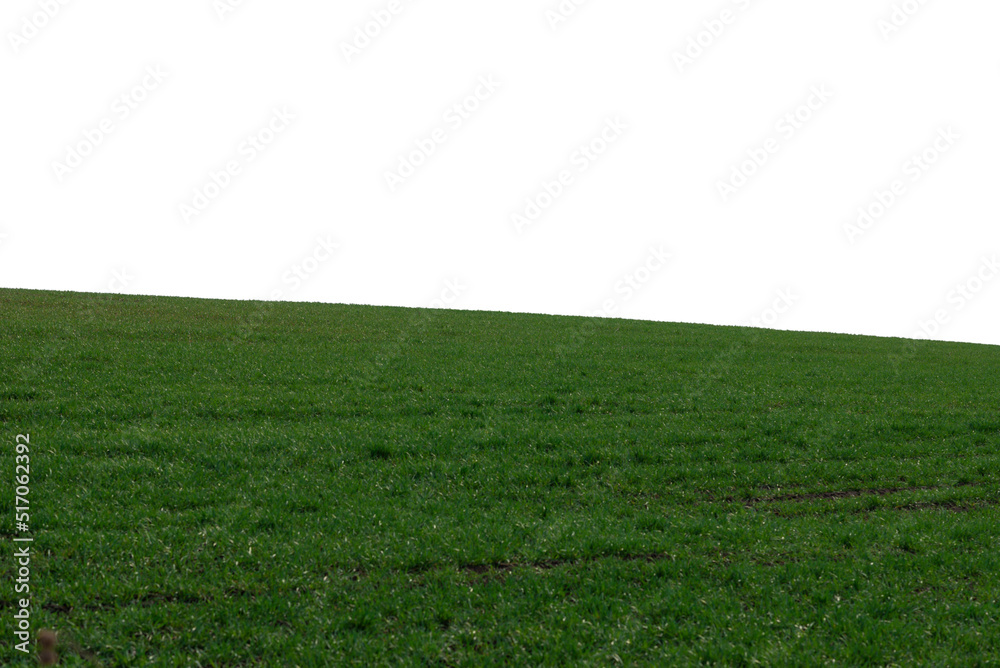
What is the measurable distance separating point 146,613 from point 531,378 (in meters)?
15.5

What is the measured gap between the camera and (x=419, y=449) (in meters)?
15.2

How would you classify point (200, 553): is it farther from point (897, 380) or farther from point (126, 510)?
point (897, 380)

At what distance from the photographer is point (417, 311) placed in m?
41.5

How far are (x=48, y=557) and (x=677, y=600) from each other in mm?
8756

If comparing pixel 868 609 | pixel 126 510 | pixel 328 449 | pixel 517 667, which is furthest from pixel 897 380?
pixel 126 510

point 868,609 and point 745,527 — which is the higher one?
point 745,527

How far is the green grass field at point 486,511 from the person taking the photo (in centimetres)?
843

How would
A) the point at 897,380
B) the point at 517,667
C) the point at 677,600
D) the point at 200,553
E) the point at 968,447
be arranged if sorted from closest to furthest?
1. the point at 517,667
2. the point at 677,600
3. the point at 200,553
4. the point at 968,447
5. the point at 897,380

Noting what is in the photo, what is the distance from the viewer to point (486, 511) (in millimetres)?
12242

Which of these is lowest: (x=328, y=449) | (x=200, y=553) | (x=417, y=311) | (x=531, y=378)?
(x=200, y=553)

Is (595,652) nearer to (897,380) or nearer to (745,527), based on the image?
(745,527)

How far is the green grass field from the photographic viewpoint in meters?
8.43

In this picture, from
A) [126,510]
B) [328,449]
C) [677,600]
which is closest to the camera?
[677,600]

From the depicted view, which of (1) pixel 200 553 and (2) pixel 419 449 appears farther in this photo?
(2) pixel 419 449
